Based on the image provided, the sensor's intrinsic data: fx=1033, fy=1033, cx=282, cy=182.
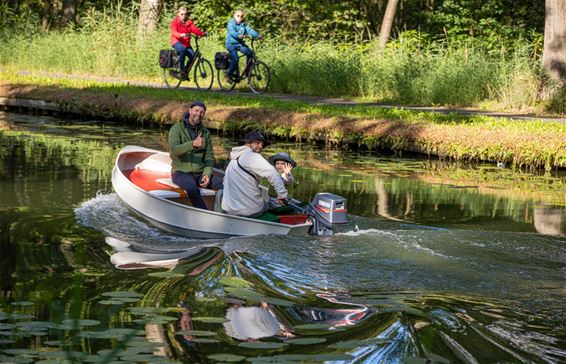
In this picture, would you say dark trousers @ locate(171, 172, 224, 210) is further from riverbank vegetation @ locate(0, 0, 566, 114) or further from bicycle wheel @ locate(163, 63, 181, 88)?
bicycle wheel @ locate(163, 63, 181, 88)

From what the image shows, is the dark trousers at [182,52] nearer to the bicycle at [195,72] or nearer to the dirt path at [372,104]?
the bicycle at [195,72]

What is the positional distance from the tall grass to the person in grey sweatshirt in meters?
12.2

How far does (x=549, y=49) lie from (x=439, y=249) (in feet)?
43.4

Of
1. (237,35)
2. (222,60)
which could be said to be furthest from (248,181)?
(222,60)

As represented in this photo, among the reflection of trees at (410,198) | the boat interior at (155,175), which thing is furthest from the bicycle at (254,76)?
the boat interior at (155,175)

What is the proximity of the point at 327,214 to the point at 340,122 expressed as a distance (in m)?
8.47

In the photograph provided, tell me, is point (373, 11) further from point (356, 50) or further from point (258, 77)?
point (258, 77)

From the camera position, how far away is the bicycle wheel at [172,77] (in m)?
25.9

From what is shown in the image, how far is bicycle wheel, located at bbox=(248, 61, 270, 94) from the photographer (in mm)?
25120

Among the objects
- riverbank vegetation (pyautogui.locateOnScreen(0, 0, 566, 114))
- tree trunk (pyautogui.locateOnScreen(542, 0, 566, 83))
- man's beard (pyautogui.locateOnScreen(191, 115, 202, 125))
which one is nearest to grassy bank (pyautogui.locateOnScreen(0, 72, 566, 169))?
riverbank vegetation (pyautogui.locateOnScreen(0, 0, 566, 114))

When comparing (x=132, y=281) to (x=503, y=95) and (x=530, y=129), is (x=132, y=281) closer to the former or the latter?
(x=530, y=129)

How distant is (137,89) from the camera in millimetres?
24125

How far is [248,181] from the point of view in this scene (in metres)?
11.4

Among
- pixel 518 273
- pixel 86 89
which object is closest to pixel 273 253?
pixel 518 273
